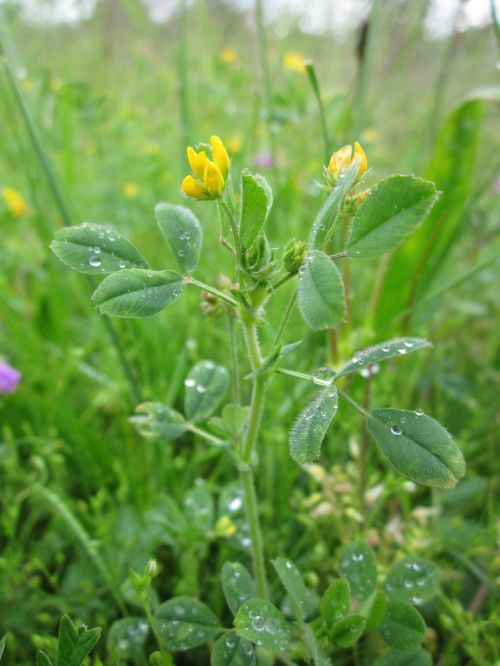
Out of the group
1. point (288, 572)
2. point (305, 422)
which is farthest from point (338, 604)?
point (305, 422)

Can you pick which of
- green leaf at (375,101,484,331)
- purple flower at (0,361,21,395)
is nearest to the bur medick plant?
purple flower at (0,361,21,395)

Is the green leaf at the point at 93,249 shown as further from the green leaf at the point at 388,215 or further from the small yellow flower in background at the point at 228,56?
the small yellow flower in background at the point at 228,56

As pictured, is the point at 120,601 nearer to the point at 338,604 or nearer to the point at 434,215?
the point at 338,604

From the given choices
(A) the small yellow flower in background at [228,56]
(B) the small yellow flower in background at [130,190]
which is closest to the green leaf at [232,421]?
(B) the small yellow flower in background at [130,190]

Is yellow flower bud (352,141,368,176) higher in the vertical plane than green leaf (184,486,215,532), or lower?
higher

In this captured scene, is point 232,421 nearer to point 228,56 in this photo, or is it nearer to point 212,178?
point 212,178

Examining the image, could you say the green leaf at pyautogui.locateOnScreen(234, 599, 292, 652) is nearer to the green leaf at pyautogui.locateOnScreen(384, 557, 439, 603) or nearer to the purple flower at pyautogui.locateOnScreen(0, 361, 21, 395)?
the green leaf at pyautogui.locateOnScreen(384, 557, 439, 603)

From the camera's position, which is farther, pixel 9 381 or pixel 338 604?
pixel 9 381

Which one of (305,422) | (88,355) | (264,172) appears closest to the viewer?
(305,422)
